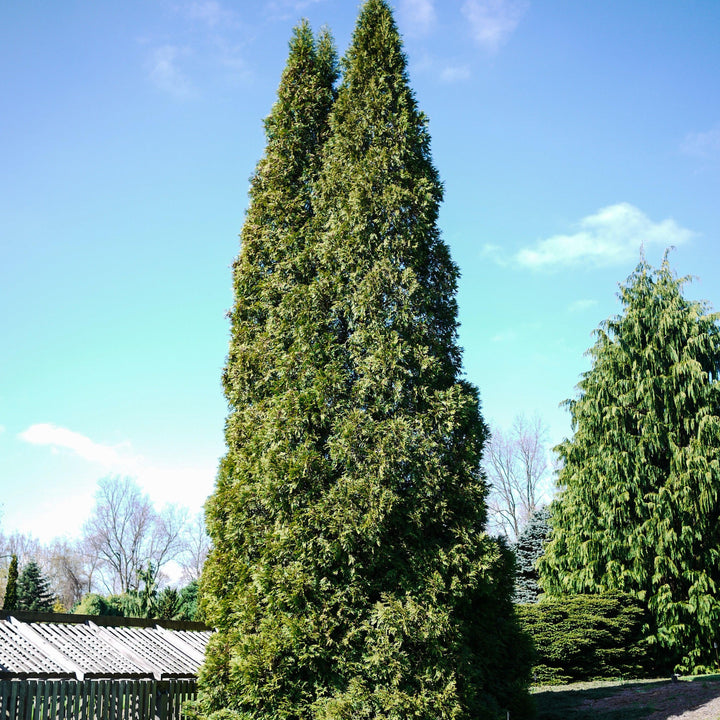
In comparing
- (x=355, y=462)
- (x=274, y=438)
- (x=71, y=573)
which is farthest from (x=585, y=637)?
(x=71, y=573)

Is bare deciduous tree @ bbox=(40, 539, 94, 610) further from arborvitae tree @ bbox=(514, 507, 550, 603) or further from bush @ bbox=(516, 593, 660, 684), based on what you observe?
bush @ bbox=(516, 593, 660, 684)

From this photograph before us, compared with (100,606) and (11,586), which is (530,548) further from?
(100,606)

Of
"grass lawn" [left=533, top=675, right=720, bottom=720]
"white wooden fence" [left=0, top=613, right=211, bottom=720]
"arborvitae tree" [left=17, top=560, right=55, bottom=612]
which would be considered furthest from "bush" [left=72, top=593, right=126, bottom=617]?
"grass lawn" [left=533, top=675, right=720, bottom=720]

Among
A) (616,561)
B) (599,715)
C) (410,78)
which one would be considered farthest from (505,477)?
(410,78)

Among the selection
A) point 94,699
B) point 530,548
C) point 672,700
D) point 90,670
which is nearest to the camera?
point 94,699

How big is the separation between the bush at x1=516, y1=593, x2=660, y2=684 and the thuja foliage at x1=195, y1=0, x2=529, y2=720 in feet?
19.0

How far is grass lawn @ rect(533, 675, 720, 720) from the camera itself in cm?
818

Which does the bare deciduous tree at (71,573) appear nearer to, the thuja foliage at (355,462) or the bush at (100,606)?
the bush at (100,606)

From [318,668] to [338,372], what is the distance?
3.21 meters

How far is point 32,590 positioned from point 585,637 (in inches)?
1181

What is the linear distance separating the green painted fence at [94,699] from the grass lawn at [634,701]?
4.81m

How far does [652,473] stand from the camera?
1446cm

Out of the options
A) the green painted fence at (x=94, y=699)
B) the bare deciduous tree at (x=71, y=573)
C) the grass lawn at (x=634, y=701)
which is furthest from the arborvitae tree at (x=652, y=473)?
the bare deciduous tree at (x=71, y=573)

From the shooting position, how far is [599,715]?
28.1 ft
